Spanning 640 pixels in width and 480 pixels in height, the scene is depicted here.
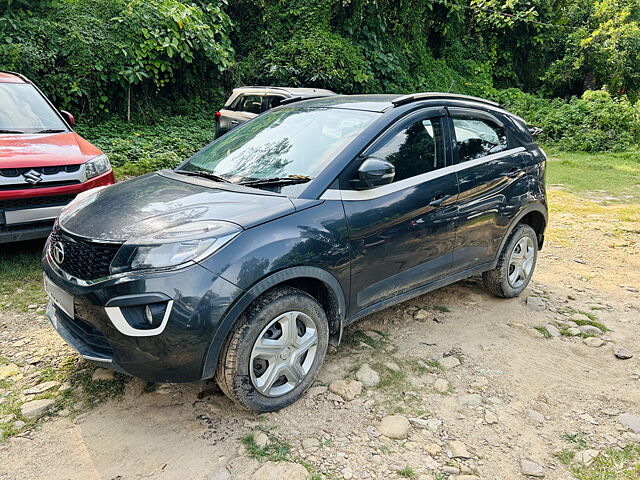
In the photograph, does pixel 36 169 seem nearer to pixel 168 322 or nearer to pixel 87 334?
pixel 87 334

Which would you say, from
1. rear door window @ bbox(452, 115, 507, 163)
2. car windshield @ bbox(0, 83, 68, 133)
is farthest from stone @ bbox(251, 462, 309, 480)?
car windshield @ bbox(0, 83, 68, 133)

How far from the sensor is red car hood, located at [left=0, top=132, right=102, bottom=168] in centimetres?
443

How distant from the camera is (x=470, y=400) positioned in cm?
311

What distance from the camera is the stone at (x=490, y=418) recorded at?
291 centimetres

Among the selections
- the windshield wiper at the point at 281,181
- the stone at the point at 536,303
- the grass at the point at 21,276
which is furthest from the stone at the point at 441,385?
the grass at the point at 21,276

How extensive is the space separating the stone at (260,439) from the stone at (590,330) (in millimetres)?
2773

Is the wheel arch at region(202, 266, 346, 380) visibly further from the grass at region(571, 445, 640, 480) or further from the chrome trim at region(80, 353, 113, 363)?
the grass at region(571, 445, 640, 480)

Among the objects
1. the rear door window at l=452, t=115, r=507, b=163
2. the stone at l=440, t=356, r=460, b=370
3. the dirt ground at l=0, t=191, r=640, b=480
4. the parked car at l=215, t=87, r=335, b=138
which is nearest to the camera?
the dirt ground at l=0, t=191, r=640, b=480

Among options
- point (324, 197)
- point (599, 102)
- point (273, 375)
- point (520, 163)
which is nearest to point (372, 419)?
point (273, 375)

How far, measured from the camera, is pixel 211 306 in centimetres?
250

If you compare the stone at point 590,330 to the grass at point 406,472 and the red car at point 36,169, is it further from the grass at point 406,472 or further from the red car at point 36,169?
the red car at point 36,169

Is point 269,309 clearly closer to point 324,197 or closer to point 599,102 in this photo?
point 324,197

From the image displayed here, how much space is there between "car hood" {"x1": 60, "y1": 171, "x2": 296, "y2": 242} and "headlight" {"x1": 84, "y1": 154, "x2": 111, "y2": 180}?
1.67 meters

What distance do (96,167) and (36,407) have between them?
2.69m
